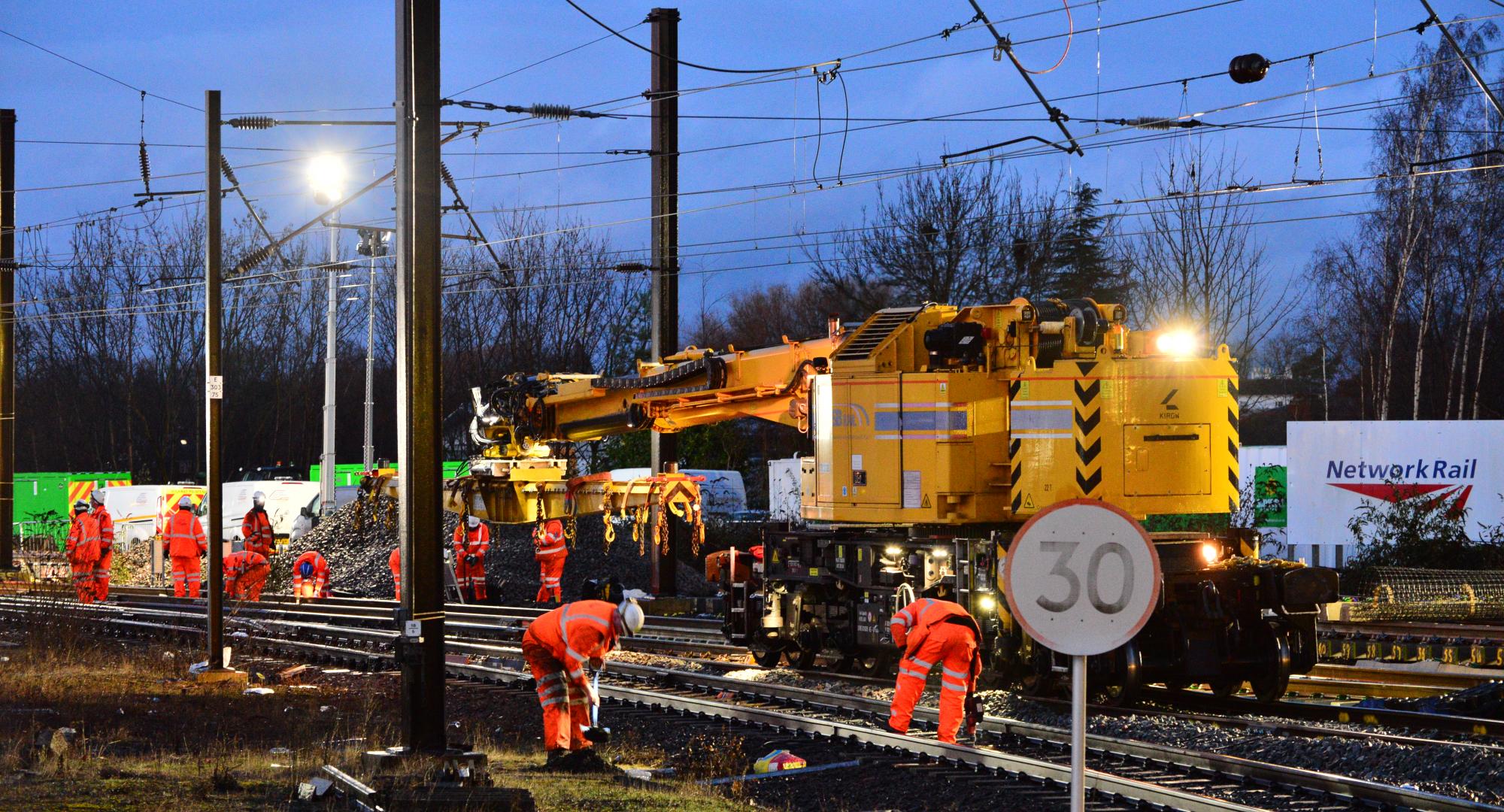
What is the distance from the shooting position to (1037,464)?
12.8 meters

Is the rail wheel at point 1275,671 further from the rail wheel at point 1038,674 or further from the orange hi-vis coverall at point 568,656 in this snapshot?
the orange hi-vis coverall at point 568,656

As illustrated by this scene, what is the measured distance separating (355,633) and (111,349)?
51955 mm

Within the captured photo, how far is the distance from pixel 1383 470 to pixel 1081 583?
19651mm

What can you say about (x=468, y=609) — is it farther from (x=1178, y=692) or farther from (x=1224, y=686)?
(x=1224, y=686)

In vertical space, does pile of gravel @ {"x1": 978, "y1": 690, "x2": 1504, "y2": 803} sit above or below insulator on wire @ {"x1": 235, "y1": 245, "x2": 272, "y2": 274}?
below

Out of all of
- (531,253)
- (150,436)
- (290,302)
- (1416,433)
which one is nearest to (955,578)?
(1416,433)

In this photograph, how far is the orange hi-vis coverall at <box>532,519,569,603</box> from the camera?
23828 mm

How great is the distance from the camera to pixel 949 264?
41.5 m

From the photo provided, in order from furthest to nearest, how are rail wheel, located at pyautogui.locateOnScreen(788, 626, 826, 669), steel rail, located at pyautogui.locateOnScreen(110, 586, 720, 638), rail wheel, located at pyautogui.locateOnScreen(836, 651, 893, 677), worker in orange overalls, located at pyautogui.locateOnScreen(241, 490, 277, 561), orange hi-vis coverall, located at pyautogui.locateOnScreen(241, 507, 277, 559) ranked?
orange hi-vis coverall, located at pyautogui.locateOnScreen(241, 507, 277, 559) → worker in orange overalls, located at pyautogui.locateOnScreen(241, 490, 277, 561) → steel rail, located at pyautogui.locateOnScreen(110, 586, 720, 638) → rail wheel, located at pyautogui.locateOnScreen(788, 626, 826, 669) → rail wheel, located at pyautogui.locateOnScreen(836, 651, 893, 677)

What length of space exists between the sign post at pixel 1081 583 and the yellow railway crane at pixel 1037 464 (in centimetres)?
631

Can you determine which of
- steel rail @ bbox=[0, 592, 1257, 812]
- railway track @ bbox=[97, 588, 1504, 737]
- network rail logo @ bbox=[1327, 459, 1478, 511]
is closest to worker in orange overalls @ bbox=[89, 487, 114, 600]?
railway track @ bbox=[97, 588, 1504, 737]

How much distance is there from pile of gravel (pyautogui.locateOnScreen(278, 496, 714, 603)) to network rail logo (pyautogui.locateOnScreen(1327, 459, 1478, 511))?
35.9 ft

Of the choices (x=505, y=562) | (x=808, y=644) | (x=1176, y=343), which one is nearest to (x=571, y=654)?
(x=808, y=644)

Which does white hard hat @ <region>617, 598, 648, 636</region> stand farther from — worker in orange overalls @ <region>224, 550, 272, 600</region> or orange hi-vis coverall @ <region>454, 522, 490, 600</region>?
worker in orange overalls @ <region>224, 550, 272, 600</region>
